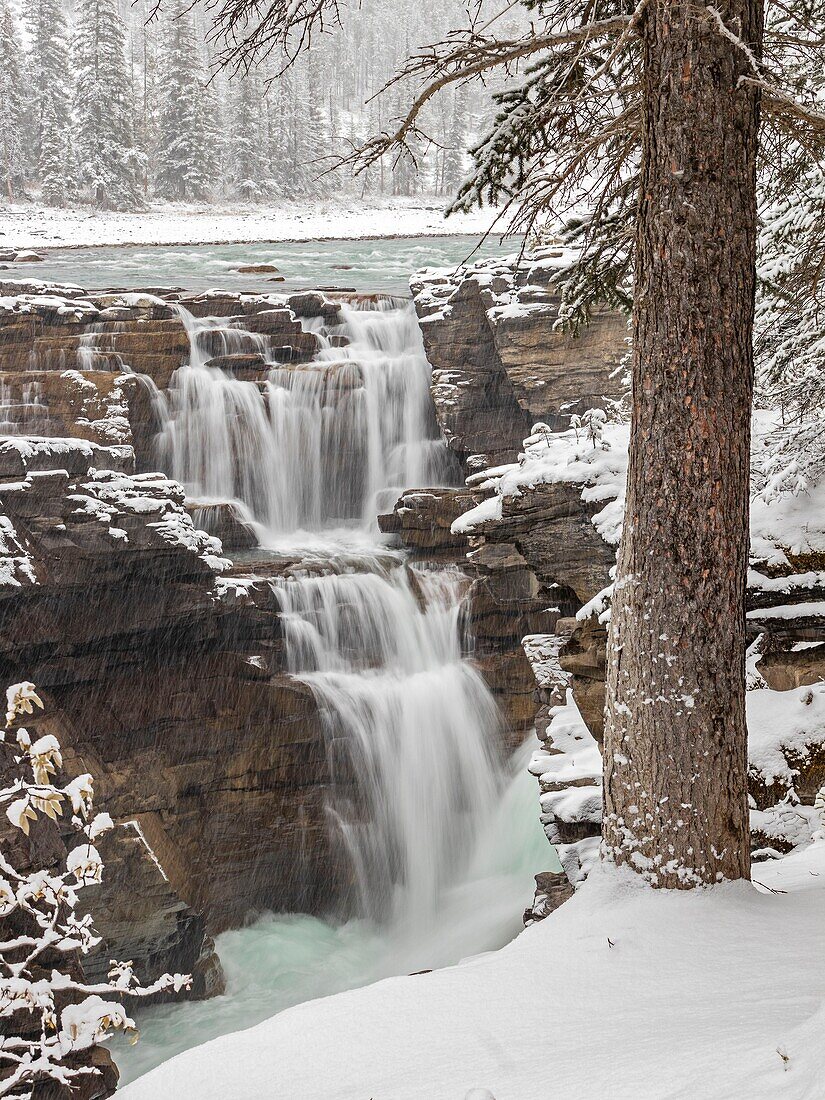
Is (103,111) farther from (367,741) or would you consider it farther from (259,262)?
(367,741)

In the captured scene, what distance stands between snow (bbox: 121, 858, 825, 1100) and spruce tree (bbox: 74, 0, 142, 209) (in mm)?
43836

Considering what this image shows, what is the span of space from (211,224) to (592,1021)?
4206cm

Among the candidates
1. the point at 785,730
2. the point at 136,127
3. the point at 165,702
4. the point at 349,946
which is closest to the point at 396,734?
the point at 349,946

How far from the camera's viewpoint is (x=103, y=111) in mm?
41188

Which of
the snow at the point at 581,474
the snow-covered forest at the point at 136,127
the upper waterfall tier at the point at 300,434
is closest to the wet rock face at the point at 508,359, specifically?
the upper waterfall tier at the point at 300,434

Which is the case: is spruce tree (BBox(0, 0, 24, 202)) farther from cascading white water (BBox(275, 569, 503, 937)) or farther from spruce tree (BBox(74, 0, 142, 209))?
cascading white water (BBox(275, 569, 503, 937))

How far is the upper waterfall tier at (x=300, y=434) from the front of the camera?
17156 millimetres

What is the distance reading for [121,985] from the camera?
3.70 meters

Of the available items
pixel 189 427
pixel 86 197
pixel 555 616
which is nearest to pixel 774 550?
pixel 555 616

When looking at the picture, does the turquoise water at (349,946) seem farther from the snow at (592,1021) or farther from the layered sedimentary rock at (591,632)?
the snow at (592,1021)

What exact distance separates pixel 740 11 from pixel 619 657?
3.07 m

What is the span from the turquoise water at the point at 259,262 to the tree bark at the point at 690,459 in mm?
19717

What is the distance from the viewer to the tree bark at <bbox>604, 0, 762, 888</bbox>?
152 inches

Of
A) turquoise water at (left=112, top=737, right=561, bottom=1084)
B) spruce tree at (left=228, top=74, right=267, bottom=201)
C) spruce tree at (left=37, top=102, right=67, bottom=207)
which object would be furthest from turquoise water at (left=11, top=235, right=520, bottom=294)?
turquoise water at (left=112, top=737, right=561, bottom=1084)
